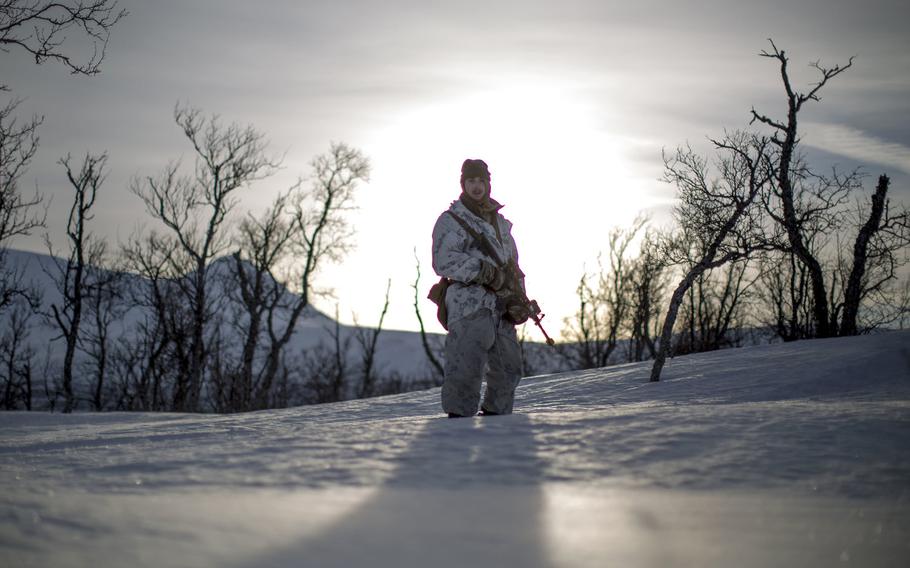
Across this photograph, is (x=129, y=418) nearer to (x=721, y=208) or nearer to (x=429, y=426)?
(x=429, y=426)

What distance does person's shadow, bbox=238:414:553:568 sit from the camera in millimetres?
1561

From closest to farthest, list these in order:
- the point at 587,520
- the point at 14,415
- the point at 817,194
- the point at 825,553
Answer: the point at 825,553 < the point at 587,520 < the point at 14,415 < the point at 817,194

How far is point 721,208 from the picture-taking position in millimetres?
11477

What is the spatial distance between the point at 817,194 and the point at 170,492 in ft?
41.0

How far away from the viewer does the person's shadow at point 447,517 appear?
1.56 meters

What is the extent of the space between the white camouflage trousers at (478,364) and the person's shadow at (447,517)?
2190 millimetres

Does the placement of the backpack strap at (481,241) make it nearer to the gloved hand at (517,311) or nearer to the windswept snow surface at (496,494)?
the gloved hand at (517,311)

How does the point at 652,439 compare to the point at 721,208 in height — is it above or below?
below

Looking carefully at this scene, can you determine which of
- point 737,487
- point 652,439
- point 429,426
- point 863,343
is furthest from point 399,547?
point 863,343

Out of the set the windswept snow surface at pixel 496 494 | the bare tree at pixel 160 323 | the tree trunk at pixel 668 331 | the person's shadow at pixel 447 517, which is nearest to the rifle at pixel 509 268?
the windswept snow surface at pixel 496 494

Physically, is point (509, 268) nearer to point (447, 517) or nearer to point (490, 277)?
point (490, 277)

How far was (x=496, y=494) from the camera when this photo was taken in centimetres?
206

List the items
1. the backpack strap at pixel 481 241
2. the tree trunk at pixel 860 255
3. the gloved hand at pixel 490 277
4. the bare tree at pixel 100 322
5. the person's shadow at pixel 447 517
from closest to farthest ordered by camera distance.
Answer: the person's shadow at pixel 447 517, the gloved hand at pixel 490 277, the backpack strap at pixel 481 241, the tree trunk at pixel 860 255, the bare tree at pixel 100 322

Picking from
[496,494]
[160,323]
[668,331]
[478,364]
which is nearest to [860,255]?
[668,331]
